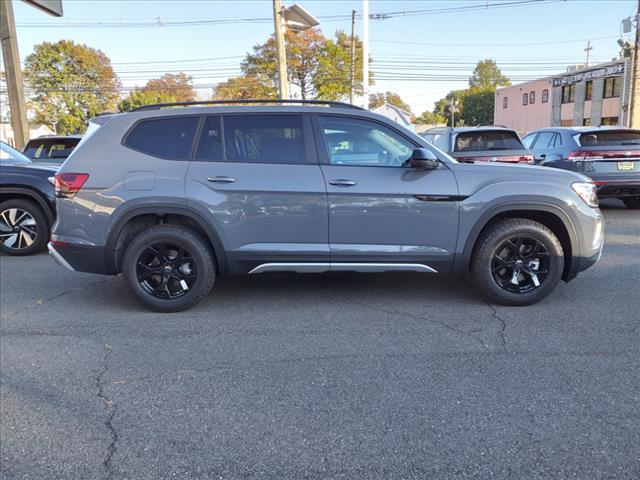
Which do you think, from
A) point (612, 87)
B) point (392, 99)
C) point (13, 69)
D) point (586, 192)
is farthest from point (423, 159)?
point (392, 99)

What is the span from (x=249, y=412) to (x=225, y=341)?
1132 millimetres

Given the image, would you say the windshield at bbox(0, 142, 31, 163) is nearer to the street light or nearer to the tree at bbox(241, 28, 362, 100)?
the street light

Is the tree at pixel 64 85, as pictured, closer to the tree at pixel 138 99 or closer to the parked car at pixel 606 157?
the tree at pixel 138 99

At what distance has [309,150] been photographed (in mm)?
4621

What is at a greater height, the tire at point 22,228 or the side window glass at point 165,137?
the side window glass at point 165,137

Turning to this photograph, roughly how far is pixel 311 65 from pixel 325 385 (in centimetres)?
4632

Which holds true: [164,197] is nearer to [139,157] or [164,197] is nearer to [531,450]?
[139,157]

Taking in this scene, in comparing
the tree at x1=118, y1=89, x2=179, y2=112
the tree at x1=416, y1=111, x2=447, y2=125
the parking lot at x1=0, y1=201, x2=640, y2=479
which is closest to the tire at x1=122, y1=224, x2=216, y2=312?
the parking lot at x1=0, y1=201, x2=640, y2=479

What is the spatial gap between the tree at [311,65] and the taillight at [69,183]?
138 ft

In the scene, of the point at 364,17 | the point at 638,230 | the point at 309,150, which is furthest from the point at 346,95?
the point at 309,150

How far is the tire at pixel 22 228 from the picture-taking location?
7324 mm

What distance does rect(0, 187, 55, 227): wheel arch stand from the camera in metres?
7.23

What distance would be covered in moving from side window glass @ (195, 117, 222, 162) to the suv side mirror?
171 centimetres

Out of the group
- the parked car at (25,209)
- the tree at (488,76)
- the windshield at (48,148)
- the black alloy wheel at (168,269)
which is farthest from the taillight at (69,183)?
the tree at (488,76)
